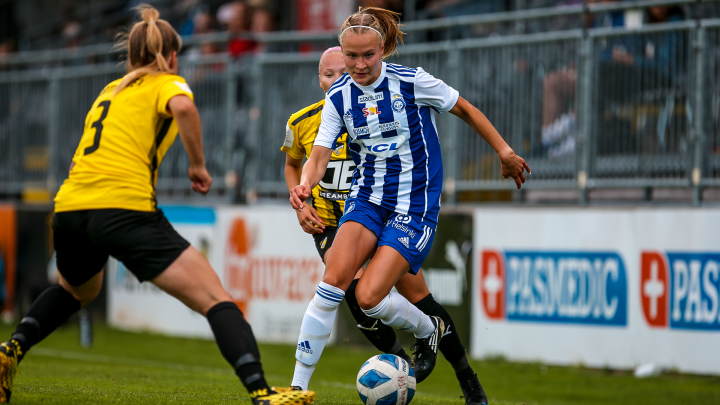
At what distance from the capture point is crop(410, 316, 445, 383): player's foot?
17.3ft

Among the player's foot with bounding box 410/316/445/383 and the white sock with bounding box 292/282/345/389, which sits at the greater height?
the white sock with bounding box 292/282/345/389

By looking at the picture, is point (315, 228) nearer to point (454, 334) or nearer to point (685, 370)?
point (454, 334)

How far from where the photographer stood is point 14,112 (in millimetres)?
14008

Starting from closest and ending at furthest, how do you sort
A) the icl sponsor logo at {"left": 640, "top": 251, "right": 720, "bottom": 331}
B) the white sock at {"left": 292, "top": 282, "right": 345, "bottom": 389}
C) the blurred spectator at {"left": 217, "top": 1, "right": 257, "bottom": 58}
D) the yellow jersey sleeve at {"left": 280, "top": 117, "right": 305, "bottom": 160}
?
the white sock at {"left": 292, "top": 282, "right": 345, "bottom": 389} < the yellow jersey sleeve at {"left": 280, "top": 117, "right": 305, "bottom": 160} < the icl sponsor logo at {"left": 640, "top": 251, "right": 720, "bottom": 331} < the blurred spectator at {"left": 217, "top": 1, "right": 257, "bottom": 58}

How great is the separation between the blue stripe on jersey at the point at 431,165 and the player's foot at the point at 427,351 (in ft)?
2.31

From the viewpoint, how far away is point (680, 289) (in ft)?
25.2

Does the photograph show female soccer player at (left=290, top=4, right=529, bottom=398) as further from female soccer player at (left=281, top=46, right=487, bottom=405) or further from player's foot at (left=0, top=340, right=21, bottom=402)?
player's foot at (left=0, top=340, right=21, bottom=402)

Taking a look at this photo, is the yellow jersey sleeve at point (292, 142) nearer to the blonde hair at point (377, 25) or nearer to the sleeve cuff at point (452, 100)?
the blonde hair at point (377, 25)

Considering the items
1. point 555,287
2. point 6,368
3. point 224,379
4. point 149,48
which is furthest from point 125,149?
point 555,287

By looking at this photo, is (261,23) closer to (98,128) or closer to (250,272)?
(250,272)

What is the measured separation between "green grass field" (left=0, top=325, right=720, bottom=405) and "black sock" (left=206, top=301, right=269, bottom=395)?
0.89 meters

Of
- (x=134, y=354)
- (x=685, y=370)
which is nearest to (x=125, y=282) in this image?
(x=134, y=354)

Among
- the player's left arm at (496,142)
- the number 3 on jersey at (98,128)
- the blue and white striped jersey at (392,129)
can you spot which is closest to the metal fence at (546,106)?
the player's left arm at (496,142)

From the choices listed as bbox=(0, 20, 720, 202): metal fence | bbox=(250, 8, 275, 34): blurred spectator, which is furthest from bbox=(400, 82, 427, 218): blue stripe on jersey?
bbox=(250, 8, 275, 34): blurred spectator
